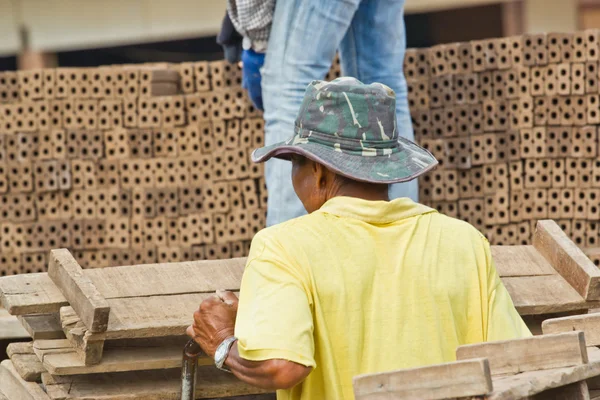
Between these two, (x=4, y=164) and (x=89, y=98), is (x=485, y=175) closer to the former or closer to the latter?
(x=89, y=98)

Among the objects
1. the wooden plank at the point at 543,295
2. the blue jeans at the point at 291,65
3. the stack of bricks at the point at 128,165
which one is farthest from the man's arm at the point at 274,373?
the stack of bricks at the point at 128,165

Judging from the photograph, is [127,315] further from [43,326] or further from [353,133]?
[353,133]

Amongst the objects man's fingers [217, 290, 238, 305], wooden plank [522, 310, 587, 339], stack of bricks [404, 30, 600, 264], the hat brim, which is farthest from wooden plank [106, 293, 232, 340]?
stack of bricks [404, 30, 600, 264]

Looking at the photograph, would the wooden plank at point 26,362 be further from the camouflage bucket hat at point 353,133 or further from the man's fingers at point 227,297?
the camouflage bucket hat at point 353,133

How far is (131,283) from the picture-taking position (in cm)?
346

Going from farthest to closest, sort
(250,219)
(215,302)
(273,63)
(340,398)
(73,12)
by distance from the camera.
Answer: (73,12) → (250,219) → (273,63) → (215,302) → (340,398)

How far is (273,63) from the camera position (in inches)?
176

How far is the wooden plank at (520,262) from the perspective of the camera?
381 centimetres

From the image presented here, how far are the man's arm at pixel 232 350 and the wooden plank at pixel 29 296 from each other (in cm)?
55

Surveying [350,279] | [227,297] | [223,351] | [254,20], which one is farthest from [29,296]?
[254,20]

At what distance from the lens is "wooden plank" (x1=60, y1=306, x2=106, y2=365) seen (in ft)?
10.4

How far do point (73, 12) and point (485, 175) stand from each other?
6195mm

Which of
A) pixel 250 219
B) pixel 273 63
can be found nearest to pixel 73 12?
pixel 250 219

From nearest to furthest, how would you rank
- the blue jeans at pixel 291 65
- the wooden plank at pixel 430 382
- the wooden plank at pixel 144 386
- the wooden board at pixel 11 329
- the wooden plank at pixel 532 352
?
the wooden plank at pixel 430 382, the wooden plank at pixel 532 352, the wooden plank at pixel 144 386, the blue jeans at pixel 291 65, the wooden board at pixel 11 329
